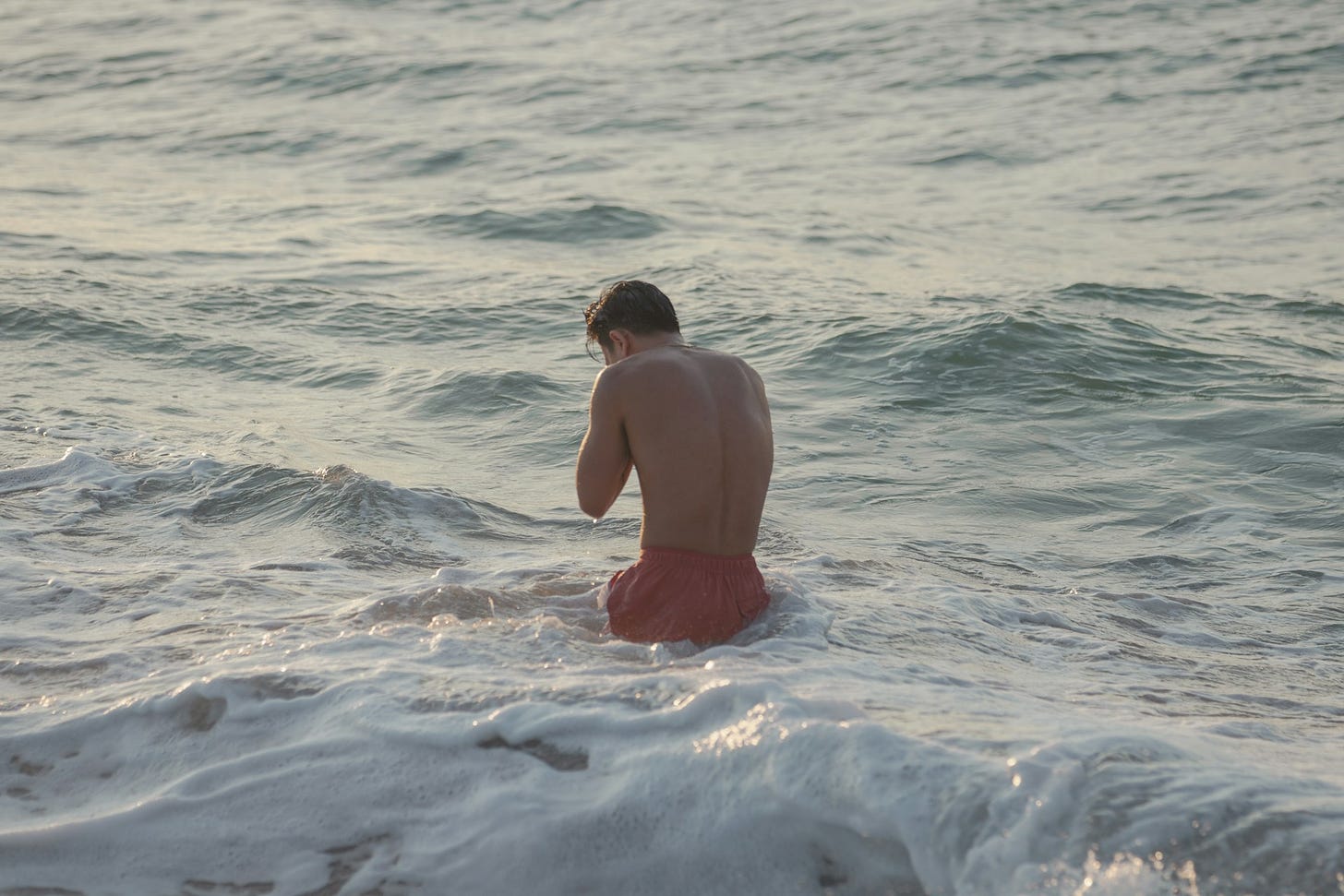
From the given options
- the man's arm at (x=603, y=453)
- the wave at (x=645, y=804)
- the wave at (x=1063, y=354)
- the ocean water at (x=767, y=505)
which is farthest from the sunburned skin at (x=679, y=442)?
the wave at (x=1063, y=354)

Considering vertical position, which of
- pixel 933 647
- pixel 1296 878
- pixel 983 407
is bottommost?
pixel 983 407

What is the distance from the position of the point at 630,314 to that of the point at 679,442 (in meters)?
0.46

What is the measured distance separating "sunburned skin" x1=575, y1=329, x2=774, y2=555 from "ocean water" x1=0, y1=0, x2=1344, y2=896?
433 millimetres

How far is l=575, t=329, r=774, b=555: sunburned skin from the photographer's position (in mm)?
4289

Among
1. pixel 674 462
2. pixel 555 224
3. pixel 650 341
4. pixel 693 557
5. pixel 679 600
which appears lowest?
pixel 555 224

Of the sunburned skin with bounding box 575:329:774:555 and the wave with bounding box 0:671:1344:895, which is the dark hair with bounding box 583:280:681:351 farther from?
the wave with bounding box 0:671:1344:895

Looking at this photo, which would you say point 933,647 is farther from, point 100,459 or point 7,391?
point 7,391

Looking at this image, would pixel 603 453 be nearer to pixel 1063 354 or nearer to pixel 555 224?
pixel 1063 354

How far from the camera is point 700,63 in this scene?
69.2 feet

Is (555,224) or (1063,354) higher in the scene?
(555,224)

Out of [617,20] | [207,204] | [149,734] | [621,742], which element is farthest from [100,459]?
[617,20]

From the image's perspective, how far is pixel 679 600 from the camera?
437cm

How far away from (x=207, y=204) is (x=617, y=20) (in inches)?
466

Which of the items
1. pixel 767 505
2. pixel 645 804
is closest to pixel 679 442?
pixel 645 804
